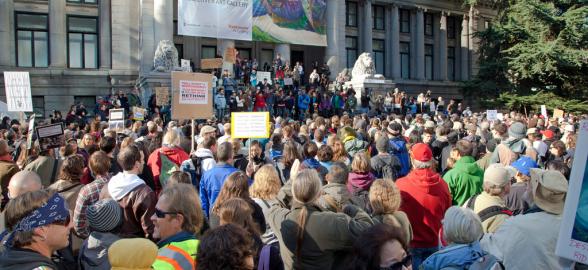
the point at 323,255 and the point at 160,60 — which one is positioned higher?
the point at 160,60

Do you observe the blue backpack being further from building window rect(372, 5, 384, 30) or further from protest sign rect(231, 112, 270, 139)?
building window rect(372, 5, 384, 30)

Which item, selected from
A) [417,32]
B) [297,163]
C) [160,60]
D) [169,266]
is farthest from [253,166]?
[417,32]

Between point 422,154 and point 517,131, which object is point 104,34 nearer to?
point 517,131

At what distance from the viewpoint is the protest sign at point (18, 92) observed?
43.8 ft

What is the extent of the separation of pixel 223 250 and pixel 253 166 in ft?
17.1

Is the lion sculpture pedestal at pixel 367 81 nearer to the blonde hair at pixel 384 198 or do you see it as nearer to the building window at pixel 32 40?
the building window at pixel 32 40

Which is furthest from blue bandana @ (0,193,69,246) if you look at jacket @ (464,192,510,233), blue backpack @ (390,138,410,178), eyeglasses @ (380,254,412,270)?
blue backpack @ (390,138,410,178)

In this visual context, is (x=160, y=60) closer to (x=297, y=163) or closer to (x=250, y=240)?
(x=297, y=163)

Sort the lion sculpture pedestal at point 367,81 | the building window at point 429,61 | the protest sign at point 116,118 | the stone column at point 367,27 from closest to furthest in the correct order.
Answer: the protest sign at point 116,118
the lion sculpture pedestal at point 367,81
the stone column at point 367,27
the building window at point 429,61

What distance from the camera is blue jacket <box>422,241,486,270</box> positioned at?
3.82 meters

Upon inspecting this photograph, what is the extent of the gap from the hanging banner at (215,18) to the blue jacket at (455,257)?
27254mm

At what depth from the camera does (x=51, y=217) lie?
3561mm

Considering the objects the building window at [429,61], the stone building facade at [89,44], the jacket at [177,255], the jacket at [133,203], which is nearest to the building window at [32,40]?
the stone building facade at [89,44]

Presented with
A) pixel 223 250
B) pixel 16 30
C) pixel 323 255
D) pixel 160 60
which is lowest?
pixel 323 255
